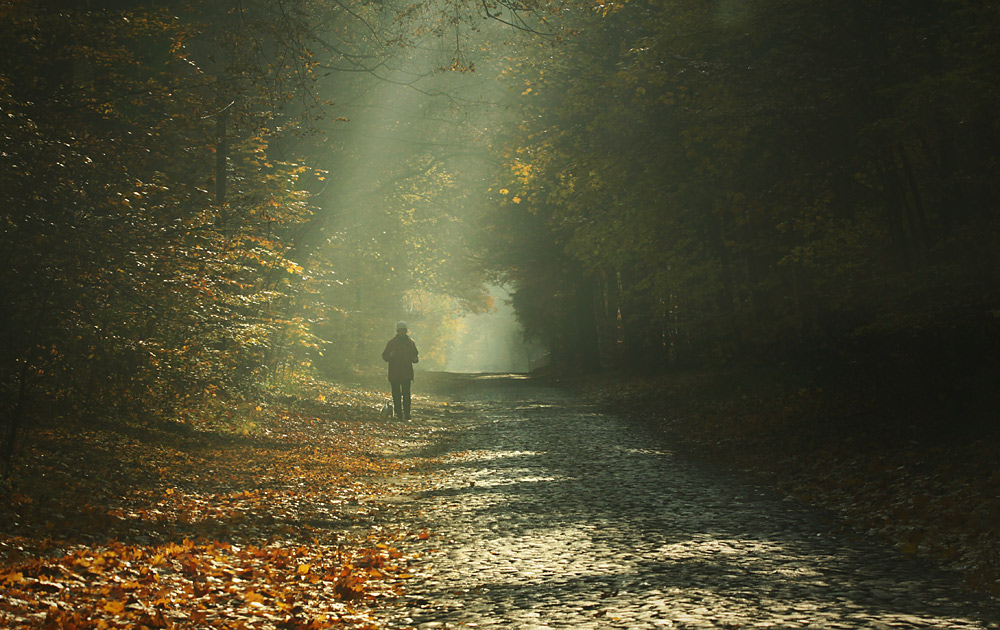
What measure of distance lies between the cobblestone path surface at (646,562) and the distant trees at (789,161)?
4502mm

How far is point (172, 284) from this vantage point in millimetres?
11211

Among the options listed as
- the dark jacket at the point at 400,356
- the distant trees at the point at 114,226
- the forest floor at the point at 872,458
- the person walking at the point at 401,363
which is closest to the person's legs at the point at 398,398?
the person walking at the point at 401,363

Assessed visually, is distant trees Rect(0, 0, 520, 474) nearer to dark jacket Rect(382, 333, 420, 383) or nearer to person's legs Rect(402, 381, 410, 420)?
dark jacket Rect(382, 333, 420, 383)

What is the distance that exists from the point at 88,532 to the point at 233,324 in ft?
22.6

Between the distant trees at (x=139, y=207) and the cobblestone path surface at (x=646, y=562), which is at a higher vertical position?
the distant trees at (x=139, y=207)

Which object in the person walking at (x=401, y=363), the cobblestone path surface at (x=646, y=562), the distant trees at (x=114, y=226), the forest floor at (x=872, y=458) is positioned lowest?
the cobblestone path surface at (x=646, y=562)

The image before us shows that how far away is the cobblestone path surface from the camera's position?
5266mm

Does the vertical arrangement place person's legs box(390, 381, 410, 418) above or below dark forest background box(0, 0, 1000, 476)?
below

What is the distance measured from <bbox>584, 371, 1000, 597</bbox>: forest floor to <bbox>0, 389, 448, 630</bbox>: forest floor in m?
4.45

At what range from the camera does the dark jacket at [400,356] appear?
63.6ft

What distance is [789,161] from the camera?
1623cm

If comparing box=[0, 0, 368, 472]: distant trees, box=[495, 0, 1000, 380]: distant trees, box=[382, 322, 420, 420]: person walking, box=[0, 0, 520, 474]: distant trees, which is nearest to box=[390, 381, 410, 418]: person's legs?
box=[382, 322, 420, 420]: person walking

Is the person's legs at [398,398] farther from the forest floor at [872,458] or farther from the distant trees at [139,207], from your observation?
the forest floor at [872,458]

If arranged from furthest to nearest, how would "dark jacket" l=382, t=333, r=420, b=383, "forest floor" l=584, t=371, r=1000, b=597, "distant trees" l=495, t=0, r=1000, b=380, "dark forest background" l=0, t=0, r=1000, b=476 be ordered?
"dark jacket" l=382, t=333, r=420, b=383 < "distant trees" l=495, t=0, r=1000, b=380 < "dark forest background" l=0, t=0, r=1000, b=476 < "forest floor" l=584, t=371, r=1000, b=597
